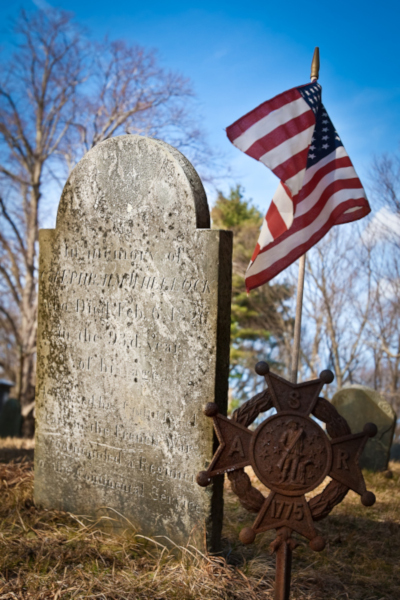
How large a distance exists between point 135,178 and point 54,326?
1382 millimetres

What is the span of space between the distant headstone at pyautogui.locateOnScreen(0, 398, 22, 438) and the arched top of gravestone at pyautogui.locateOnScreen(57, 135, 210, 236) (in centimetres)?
739

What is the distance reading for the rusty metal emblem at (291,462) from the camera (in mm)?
2646

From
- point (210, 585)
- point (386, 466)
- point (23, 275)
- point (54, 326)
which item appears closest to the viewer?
point (210, 585)

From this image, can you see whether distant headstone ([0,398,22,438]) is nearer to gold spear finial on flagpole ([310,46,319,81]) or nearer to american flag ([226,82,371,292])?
american flag ([226,82,371,292])

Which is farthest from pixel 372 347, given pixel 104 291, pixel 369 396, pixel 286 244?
pixel 104 291

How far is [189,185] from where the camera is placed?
3.50 metres

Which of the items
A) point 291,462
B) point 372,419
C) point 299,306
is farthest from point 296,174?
point 372,419

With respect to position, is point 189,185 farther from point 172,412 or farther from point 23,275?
point 23,275

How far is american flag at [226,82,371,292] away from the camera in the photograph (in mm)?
4152

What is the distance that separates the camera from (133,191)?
380 centimetres

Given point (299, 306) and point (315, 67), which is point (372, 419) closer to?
point (299, 306)

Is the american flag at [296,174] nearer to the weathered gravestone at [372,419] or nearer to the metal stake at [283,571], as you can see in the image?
the metal stake at [283,571]

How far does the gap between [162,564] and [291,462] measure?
130 cm

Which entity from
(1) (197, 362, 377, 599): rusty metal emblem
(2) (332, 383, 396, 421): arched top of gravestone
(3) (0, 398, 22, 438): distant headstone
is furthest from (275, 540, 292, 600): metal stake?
(3) (0, 398, 22, 438): distant headstone
